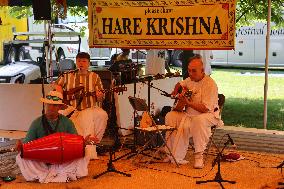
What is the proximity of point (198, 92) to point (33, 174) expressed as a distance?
2314mm

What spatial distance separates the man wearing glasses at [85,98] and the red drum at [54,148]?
4.48 ft

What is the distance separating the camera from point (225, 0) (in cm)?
726

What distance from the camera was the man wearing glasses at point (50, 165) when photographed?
577 centimetres

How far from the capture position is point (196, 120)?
6.52 meters

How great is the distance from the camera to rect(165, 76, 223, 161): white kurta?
6500mm

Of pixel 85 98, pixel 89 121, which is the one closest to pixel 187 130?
pixel 89 121

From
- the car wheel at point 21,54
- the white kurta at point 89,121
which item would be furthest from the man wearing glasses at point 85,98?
the car wheel at point 21,54

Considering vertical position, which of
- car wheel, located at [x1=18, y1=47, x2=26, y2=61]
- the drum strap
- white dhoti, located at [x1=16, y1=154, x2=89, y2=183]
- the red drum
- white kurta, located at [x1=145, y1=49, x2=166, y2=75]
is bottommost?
white dhoti, located at [x1=16, y1=154, x2=89, y2=183]

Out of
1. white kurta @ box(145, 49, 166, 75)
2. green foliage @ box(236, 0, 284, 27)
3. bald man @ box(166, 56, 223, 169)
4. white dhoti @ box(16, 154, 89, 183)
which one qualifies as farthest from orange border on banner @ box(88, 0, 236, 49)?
green foliage @ box(236, 0, 284, 27)

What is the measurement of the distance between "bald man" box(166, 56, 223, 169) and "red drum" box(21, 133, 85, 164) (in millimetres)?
1543

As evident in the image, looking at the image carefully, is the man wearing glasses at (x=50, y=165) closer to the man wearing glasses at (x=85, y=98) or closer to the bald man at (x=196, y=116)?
the man wearing glasses at (x=85, y=98)

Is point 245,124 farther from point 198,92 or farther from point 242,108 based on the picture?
point 198,92

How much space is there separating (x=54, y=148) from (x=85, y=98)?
1.70 meters

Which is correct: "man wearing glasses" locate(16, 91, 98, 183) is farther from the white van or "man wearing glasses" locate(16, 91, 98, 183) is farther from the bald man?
the white van
